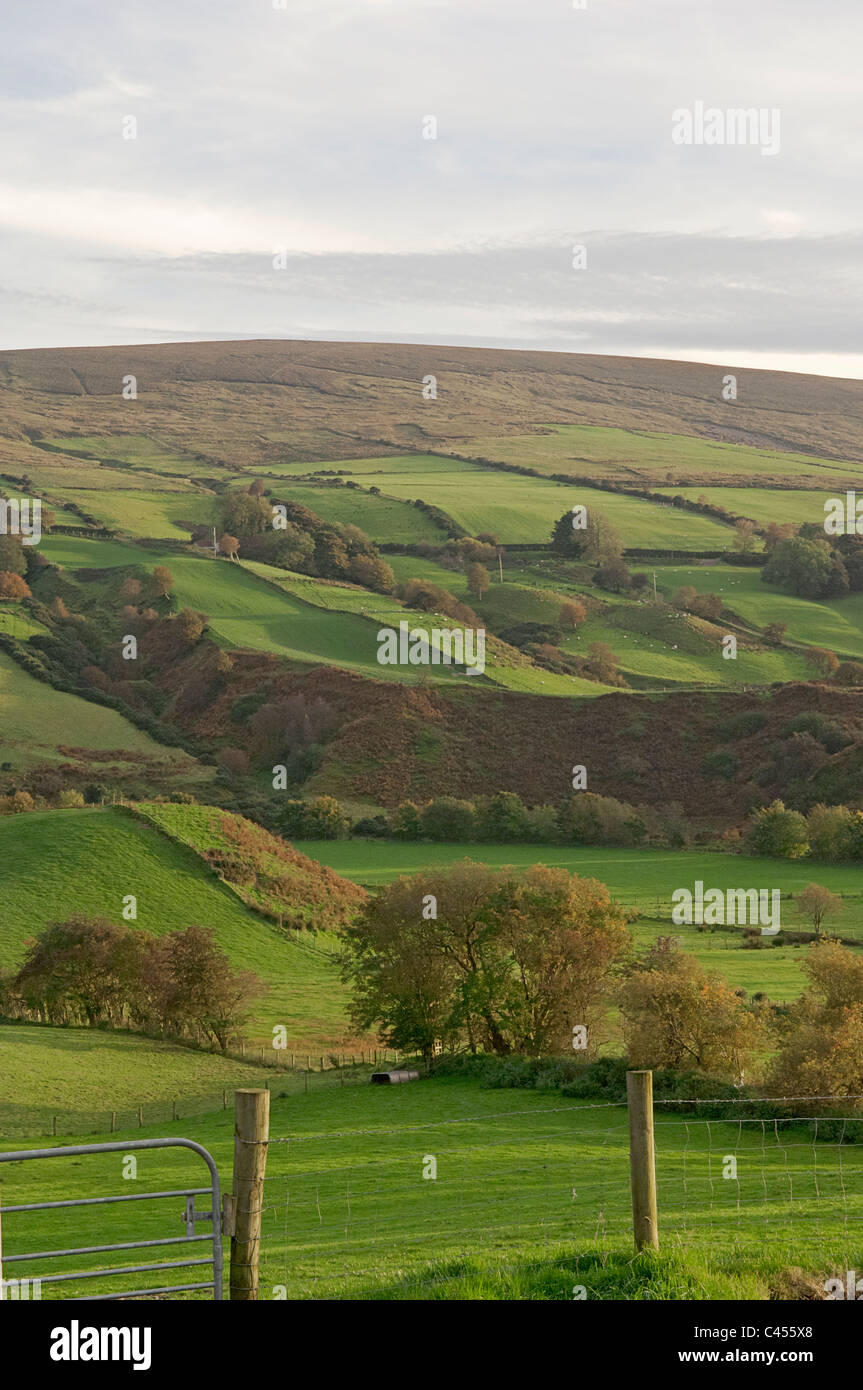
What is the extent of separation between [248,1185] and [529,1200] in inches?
548

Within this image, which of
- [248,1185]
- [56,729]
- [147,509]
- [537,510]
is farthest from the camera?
[537,510]

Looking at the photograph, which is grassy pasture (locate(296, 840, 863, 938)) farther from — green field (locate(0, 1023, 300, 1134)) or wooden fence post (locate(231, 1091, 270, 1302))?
wooden fence post (locate(231, 1091, 270, 1302))

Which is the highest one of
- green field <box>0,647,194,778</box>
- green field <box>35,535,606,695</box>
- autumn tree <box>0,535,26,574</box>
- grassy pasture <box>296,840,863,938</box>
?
autumn tree <box>0,535,26,574</box>

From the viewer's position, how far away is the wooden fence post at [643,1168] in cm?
1081

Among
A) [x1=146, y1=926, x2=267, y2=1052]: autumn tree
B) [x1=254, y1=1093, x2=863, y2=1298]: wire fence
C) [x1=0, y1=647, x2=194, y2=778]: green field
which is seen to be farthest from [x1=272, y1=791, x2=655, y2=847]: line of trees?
[x1=254, y1=1093, x2=863, y2=1298]: wire fence

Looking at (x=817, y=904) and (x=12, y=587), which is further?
(x=12, y=587)

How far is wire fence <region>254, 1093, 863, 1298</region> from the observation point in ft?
40.8

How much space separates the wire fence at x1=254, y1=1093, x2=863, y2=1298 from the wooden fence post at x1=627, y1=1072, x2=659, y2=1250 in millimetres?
406

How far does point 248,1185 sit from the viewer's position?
990 centimetres

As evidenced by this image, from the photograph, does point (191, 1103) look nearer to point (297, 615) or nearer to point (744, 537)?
point (297, 615)

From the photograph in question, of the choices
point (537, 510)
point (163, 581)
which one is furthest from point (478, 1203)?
point (537, 510)

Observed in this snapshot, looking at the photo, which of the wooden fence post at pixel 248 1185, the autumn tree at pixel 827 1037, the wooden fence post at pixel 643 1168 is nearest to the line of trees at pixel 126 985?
the autumn tree at pixel 827 1037

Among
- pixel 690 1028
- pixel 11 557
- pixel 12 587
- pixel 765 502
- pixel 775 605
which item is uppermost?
pixel 765 502
